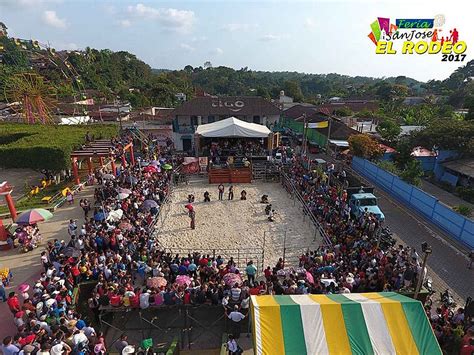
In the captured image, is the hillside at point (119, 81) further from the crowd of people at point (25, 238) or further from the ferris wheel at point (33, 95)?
the crowd of people at point (25, 238)

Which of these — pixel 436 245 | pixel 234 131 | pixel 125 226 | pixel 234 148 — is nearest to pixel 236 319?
pixel 125 226

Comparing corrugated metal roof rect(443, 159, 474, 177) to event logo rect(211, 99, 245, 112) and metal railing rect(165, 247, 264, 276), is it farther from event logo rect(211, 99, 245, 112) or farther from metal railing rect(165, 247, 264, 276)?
event logo rect(211, 99, 245, 112)

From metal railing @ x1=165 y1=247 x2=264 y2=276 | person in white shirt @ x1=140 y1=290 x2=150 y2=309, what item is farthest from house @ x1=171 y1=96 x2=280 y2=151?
person in white shirt @ x1=140 y1=290 x2=150 y2=309

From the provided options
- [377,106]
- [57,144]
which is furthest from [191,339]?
[377,106]

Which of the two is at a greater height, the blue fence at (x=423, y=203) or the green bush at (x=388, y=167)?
the green bush at (x=388, y=167)

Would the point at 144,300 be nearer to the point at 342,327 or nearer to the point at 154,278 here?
the point at 154,278

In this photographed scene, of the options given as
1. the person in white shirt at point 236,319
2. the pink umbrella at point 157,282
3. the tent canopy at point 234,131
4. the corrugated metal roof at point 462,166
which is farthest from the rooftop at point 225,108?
the person in white shirt at point 236,319

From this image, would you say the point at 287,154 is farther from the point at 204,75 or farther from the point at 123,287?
the point at 204,75
